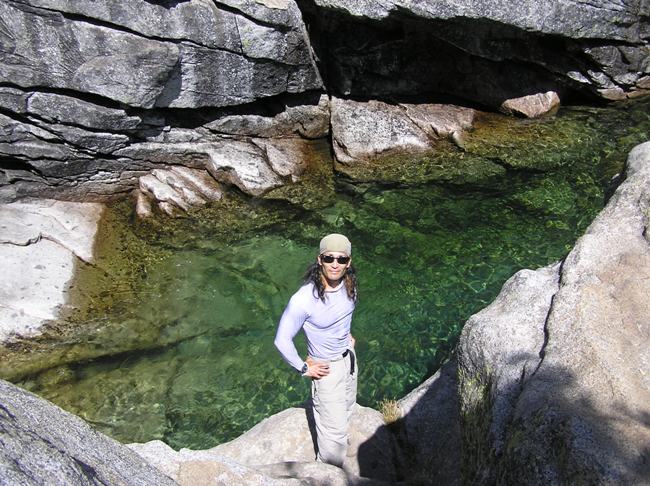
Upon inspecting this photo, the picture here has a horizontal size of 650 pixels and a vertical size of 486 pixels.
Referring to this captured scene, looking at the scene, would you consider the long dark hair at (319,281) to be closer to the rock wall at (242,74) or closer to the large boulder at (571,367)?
the large boulder at (571,367)

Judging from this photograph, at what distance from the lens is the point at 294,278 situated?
356 inches

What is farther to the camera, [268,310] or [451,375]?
[268,310]

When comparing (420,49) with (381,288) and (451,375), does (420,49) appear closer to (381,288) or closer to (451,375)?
(381,288)

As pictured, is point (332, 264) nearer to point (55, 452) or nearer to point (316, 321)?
point (316, 321)

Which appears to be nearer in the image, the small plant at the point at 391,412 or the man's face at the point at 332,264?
the man's face at the point at 332,264

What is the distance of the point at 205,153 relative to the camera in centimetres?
1088

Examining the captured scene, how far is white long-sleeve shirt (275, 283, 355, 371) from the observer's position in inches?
200

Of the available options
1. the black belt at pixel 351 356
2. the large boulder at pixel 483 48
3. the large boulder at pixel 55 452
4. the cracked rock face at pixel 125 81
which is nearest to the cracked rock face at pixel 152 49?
the cracked rock face at pixel 125 81

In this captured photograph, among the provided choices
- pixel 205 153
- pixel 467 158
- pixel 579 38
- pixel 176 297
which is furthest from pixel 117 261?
pixel 579 38

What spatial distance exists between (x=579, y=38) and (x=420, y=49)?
2748mm

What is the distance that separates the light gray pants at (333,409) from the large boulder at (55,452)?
193 centimetres

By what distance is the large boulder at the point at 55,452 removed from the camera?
8.27 ft

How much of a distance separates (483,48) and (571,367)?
8420mm

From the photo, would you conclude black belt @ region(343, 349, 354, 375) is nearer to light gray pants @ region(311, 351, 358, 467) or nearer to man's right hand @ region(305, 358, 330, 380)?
light gray pants @ region(311, 351, 358, 467)
